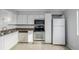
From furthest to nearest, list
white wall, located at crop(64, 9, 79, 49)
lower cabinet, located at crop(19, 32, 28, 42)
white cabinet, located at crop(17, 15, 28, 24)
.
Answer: lower cabinet, located at crop(19, 32, 28, 42)
white cabinet, located at crop(17, 15, 28, 24)
white wall, located at crop(64, 9, 79, 49)

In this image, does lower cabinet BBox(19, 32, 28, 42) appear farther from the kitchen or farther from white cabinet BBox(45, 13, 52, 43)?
white cabinet BBox(45, 13, 52, 43)

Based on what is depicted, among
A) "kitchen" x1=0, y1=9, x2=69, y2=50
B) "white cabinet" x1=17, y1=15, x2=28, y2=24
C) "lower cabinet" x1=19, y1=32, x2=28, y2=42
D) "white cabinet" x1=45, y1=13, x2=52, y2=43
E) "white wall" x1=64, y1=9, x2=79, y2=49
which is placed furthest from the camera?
"white cabinet" x1=45, y1=13, x2=52, y2=43

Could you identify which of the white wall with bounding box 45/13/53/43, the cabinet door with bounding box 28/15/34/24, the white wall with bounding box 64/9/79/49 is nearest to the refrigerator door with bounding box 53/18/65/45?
the white wall with bounding box 45/13/53/43

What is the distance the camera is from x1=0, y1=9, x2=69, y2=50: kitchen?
150 inches

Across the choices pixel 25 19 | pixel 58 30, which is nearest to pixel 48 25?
pixel 58 30

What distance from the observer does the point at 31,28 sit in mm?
4254

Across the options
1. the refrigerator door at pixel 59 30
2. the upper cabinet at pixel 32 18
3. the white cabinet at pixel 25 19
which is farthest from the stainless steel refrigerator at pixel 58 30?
the white cabinet at pixel 25 19

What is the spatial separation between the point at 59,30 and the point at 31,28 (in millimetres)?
1353

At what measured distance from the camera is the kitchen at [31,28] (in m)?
3.80

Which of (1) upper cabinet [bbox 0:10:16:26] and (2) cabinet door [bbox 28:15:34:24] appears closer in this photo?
(1) upper cabinet [bbox 0:10:16:26]

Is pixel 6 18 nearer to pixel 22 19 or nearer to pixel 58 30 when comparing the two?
pixel 22 19
